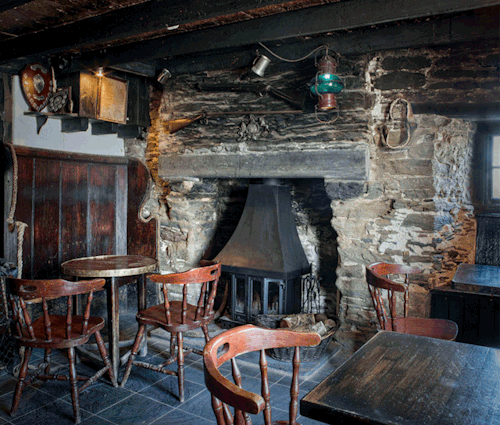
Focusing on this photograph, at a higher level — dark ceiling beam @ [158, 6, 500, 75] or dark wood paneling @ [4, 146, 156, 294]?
dark ceiling beam @ [158, 6, 500, 75]

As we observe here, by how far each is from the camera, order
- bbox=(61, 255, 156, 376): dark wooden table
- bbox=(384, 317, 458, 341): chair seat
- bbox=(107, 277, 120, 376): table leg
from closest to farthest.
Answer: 1. bbox=(384, 317, 458, 341): chair seat
2. bbox=(61, 255, 156, 376): dark wooden table
3. bbox=(107, 277, 120, 376): table leg

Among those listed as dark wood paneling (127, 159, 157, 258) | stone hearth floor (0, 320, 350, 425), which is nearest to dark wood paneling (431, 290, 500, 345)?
stone hearth floor (0, 320, 350, 425)

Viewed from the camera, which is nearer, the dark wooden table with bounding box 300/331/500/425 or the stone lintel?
the dark wooden table with bounding box 300/331/500/425

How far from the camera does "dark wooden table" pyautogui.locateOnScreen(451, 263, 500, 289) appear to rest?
2533 mm

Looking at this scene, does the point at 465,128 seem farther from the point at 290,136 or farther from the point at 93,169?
the point at 93,169

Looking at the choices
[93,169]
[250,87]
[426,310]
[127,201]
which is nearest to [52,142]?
[93,169]

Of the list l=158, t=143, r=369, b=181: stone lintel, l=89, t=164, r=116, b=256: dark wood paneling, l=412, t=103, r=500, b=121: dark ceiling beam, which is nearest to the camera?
l=412, t=103, r=500, b=121: dark ceiling beam

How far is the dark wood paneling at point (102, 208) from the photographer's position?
4328 mm

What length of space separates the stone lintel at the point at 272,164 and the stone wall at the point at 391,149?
0.08 metres

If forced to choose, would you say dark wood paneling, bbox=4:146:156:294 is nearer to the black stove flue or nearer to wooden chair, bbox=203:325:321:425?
the black stove flue

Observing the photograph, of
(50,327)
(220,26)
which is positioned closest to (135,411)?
(50,327)

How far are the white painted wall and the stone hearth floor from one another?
6.13 ft

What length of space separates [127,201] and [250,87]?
1.82 m

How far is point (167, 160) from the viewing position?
4.40 meters
